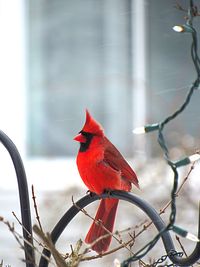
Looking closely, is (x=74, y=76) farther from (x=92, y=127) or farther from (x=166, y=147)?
(x=166, y=147)

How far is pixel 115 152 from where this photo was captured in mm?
1495

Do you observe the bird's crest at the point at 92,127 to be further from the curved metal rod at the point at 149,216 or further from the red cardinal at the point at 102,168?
the curved metal rod at the point at 149,216

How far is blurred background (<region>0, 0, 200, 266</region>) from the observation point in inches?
173

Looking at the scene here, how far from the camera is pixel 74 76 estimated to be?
177 inches

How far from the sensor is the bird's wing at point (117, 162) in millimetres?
1480

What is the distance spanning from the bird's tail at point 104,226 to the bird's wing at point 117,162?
0.07m

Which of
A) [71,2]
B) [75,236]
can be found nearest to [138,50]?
[71,2]

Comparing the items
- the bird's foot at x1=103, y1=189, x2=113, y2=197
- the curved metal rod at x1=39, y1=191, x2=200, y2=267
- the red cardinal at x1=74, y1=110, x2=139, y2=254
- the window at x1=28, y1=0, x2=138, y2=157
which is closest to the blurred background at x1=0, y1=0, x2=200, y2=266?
the window at x1=28, y1=0, x2=138, y2=157

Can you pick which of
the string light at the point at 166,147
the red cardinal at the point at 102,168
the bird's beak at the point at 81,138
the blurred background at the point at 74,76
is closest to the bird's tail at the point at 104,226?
the red cardinal at the point at 102,168

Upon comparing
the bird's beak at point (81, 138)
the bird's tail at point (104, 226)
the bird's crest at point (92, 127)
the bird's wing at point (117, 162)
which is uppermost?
the bird's crest at point (92, 127)

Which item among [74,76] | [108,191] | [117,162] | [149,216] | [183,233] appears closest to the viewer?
[183,233]

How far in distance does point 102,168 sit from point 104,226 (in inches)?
5.6

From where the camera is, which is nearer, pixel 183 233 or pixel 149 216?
pixel 183 233

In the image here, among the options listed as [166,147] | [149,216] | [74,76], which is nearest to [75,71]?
[74,76]
